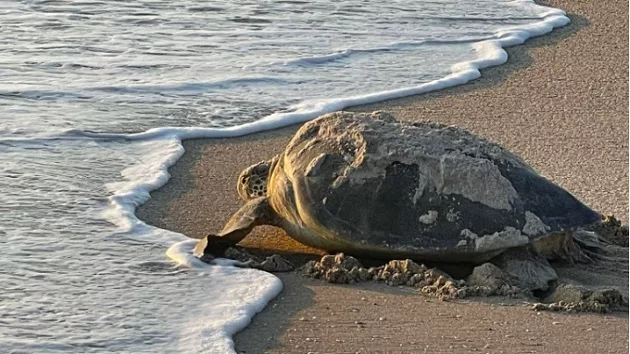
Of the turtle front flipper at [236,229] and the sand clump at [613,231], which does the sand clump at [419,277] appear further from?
the sand clump at [613,231]

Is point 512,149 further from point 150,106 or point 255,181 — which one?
point 150,106

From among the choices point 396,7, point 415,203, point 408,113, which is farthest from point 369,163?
point 396,7

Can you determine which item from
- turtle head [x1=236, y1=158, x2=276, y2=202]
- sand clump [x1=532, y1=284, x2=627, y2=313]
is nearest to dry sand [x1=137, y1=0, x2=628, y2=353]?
sand clump [x1=532, y1=284, x2=627, y2=313]

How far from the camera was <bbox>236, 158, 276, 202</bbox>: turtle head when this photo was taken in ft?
16.2

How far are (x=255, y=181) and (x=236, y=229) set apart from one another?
0.42 m

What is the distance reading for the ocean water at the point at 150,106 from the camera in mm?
4027

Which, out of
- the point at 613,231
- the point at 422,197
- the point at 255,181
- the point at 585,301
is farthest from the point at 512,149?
the point at 585,301

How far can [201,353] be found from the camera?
3686 mm

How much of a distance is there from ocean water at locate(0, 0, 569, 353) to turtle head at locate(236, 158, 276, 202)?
0.38 metres

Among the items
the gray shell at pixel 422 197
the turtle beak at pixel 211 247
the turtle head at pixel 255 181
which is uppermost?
the gray shell at pixel 422 197

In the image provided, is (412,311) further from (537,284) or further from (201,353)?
(201,353)

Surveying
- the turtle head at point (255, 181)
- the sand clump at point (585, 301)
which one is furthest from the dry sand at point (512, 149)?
the turtle head at point (255, 181)

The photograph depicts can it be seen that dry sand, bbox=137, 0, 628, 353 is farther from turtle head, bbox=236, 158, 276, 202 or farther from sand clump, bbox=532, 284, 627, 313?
turtle head, bbox=236, 158, 276, 202

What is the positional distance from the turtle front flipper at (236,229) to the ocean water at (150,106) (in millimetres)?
79
